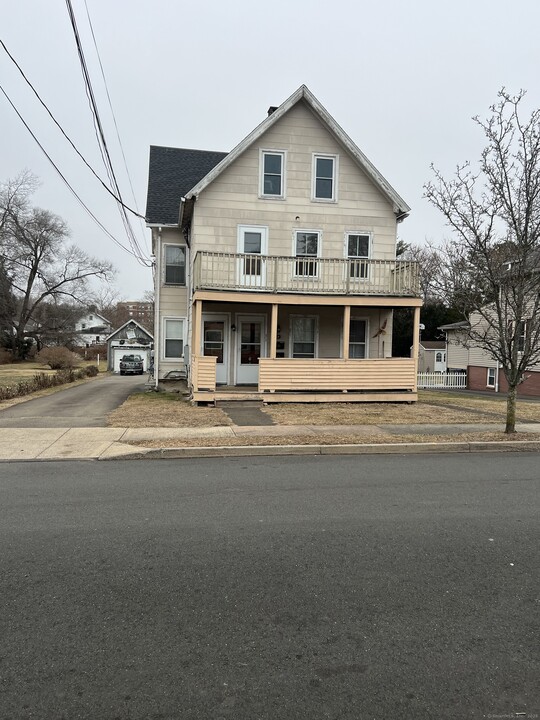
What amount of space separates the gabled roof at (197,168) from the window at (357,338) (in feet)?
13.0

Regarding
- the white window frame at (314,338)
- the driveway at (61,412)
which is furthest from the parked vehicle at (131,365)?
the white window frame at (314,338)

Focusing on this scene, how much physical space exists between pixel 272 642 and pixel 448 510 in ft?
10.1

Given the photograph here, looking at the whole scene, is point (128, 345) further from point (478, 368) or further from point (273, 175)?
point (273, 175)

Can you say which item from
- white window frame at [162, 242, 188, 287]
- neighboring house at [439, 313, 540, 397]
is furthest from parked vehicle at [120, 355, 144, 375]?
white window frame at [162, 242, 188, 287]

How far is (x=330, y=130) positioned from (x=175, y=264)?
716 cm

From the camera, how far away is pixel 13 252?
58281 millimetres

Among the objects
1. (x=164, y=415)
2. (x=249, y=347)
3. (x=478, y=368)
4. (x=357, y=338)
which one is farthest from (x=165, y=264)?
(x=478, y=368)

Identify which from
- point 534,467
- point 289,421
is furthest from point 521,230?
point 289,421

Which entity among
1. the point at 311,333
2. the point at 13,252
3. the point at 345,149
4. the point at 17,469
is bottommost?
the point at 17,469

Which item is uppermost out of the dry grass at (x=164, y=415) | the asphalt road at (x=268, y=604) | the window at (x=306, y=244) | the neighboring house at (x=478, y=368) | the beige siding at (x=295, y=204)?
the beige siding at (x=295, y=204)

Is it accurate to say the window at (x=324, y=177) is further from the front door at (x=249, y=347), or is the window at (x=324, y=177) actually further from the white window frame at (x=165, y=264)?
the white window frame at (x=165, y=264)

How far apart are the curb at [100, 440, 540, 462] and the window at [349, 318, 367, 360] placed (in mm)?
8777

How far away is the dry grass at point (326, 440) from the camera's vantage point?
8.77 meters

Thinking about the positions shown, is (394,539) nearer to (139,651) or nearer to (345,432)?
(139,651)
